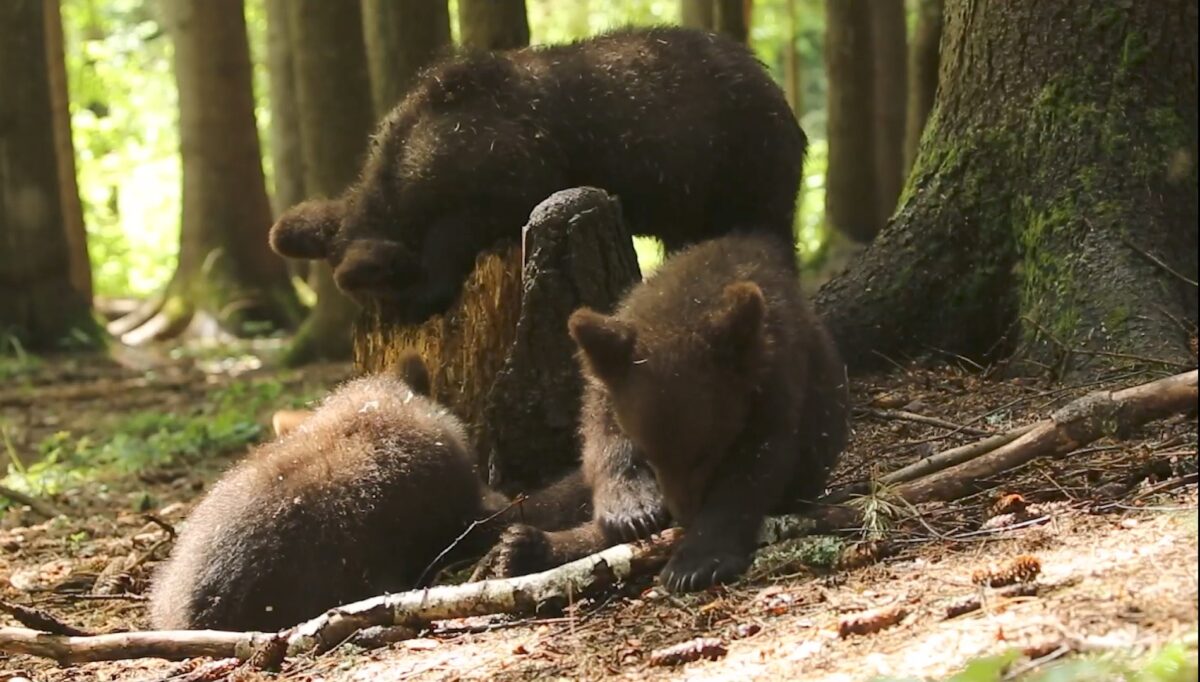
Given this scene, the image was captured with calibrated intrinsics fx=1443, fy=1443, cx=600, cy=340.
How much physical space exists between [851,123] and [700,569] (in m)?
12.4

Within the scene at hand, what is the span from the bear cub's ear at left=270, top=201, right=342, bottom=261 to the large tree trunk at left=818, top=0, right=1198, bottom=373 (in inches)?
123

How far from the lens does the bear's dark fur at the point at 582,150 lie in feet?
27.1

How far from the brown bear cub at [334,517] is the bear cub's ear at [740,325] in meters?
1.26

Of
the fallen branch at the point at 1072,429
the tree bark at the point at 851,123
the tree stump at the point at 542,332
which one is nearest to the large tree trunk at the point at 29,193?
the tree bark at the point at 851,123

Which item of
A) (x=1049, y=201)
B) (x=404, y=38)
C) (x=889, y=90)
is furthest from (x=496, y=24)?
(x=889, y=90)

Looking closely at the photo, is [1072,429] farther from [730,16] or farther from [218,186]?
[218,186]

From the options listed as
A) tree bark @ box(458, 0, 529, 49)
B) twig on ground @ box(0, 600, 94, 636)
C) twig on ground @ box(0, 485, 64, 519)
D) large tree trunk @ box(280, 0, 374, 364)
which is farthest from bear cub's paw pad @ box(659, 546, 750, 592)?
large tree trunk @ box(280, 0, 374, 364)

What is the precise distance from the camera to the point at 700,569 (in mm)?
5211

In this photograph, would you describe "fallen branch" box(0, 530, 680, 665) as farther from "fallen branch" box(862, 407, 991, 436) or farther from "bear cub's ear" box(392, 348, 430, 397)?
"bear cub's ear" box(392, 348, 430, 397)

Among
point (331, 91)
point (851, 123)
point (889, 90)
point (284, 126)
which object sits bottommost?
point (851, 123)

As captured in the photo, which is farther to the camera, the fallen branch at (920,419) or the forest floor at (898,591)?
the fallen branch at (920,419)

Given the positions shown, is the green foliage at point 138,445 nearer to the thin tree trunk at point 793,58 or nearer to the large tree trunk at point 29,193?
the large tree trunk at point 29,193

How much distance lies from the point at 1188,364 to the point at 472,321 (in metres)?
3.47

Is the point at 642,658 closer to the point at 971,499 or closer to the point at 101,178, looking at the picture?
the point at 971,499
